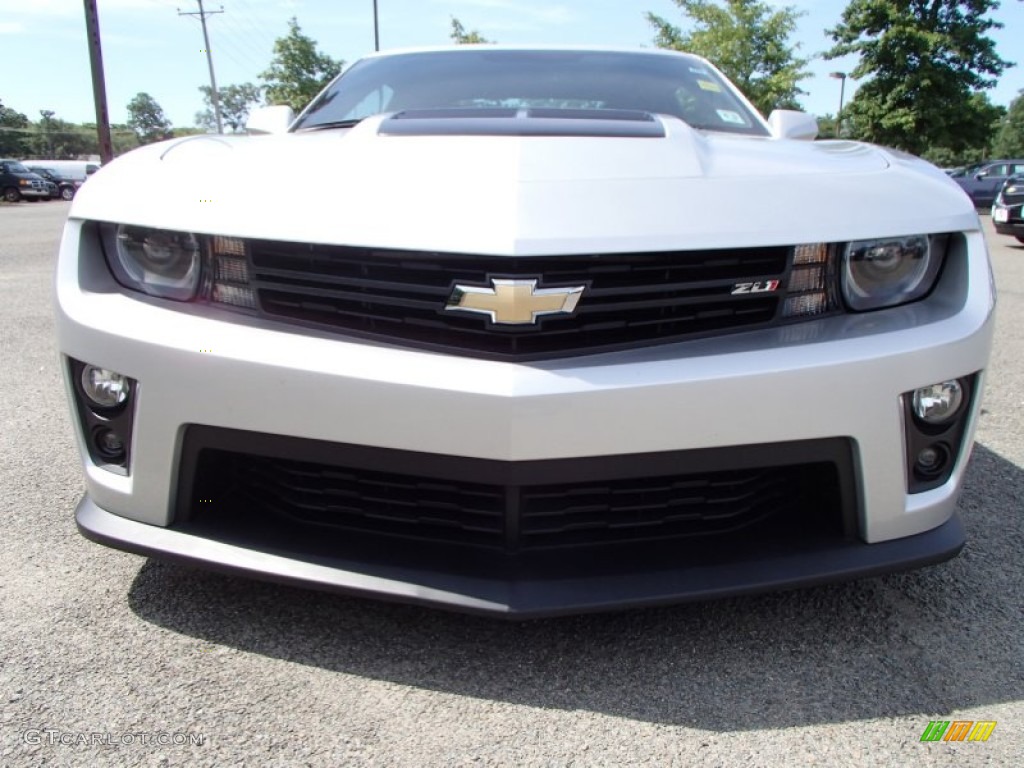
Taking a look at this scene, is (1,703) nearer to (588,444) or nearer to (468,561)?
(468,561)

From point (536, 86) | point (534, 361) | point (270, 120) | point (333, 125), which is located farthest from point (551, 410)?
point (270, 120)

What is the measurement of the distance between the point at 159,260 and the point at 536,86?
1.63 meters

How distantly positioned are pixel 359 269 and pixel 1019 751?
62.1 inches

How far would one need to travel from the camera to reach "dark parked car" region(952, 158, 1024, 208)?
2173cm

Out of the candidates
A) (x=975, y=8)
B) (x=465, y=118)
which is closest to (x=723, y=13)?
(x=975, y=8)

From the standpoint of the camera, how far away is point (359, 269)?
1.59 metres

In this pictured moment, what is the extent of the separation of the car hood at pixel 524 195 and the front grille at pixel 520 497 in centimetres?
43

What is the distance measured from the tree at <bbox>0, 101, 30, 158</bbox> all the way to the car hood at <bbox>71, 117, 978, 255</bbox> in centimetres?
9700

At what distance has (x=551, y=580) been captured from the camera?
1.55 m

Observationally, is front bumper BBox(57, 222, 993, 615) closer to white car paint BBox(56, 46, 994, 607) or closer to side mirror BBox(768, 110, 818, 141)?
white car paint BBox(56, 46, 994, 607)

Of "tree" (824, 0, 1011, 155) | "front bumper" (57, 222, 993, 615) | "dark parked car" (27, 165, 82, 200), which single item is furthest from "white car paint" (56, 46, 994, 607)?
"dark parked car" (27, 165, 82, 200)

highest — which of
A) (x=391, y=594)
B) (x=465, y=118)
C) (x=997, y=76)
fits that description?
(x=997, y=76)

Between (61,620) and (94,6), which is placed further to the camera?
(94,6)

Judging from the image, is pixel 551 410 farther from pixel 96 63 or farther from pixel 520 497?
pixel 96 63
